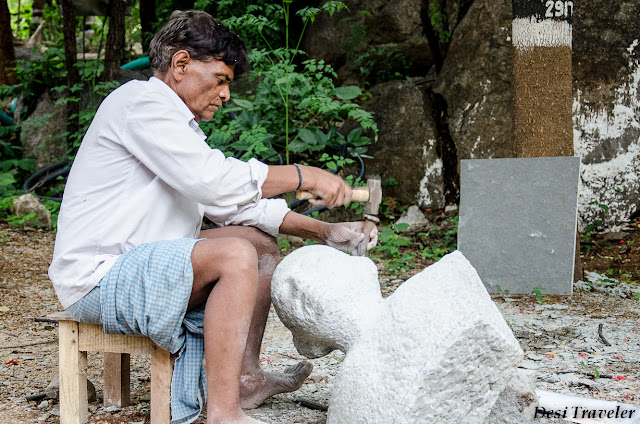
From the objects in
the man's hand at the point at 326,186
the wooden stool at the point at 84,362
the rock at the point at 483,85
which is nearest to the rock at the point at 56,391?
the wooden stool at the point at 84,362

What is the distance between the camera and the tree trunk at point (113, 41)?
7277 mm

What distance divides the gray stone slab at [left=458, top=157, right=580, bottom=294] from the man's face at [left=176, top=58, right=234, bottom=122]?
273 centimetres

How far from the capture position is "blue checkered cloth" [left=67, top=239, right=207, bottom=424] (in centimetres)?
211

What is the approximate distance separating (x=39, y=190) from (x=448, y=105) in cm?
485

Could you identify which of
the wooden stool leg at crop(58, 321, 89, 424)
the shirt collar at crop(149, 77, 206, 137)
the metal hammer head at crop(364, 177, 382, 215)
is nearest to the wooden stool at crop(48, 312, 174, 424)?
the wooden stool leg at crop(58, 321, 89, 424)

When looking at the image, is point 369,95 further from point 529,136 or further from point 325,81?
point 529,136

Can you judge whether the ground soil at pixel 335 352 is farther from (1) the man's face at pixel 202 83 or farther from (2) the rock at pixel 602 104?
(1) the man's face at pixel 202 83

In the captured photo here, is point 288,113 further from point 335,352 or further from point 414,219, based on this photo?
point 335,352

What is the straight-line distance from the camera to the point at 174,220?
2359 millimetres

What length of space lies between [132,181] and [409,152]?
4847mm

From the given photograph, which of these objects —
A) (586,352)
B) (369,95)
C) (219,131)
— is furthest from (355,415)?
(369,95)

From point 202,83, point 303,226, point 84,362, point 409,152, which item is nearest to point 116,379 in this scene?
point 84,362

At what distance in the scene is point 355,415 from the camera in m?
1.96

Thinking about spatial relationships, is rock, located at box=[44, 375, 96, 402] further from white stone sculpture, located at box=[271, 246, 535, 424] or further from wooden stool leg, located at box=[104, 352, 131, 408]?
white stone sculpture, located at box=[271, 246, 535, 424]
